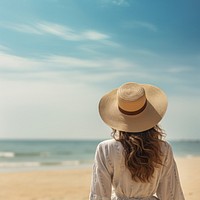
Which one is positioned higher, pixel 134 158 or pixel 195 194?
pixel 134 158

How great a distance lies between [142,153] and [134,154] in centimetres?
4

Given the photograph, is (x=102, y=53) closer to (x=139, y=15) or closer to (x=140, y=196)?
(x=139, y=15)

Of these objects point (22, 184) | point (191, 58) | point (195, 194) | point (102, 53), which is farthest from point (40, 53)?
point (195, 194)

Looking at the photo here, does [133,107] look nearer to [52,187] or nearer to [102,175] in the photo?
[102,175]

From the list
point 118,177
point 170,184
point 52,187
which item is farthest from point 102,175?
point 52,187

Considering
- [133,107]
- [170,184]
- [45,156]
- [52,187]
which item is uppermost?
[133,107]

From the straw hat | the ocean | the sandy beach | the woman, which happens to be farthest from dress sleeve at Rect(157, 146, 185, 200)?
the ocean

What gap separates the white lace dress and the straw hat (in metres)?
0.09

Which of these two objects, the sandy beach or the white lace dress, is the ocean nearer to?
the sandy beach

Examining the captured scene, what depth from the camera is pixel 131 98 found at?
1956mm

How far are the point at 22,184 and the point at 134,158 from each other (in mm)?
6097

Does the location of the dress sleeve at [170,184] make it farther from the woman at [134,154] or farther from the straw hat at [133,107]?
the straw hat at [133,107]

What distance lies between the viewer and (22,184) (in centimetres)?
772

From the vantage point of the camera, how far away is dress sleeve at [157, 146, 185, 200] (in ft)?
6.39
